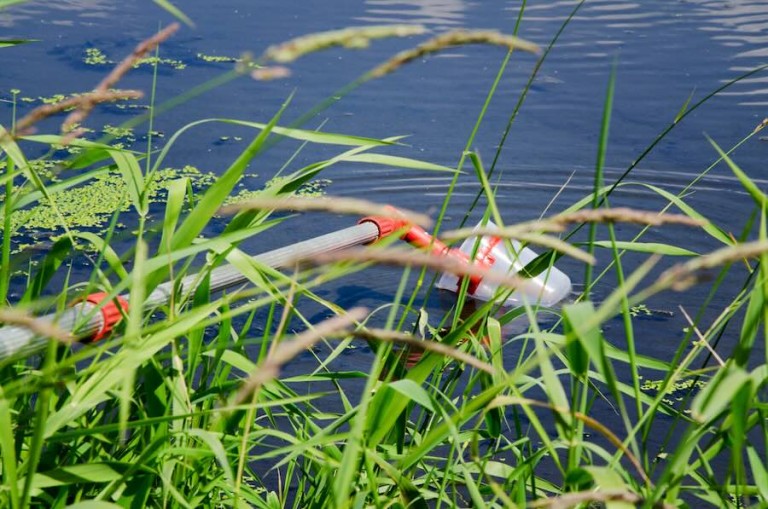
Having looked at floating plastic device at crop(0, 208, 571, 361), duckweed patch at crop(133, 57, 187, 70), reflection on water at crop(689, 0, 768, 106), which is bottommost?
duckweed patch at crop(133, 57, 187, 70)

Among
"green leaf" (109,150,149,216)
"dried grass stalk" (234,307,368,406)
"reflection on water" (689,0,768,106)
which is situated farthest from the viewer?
"reflection on water" (689,0,768,106)

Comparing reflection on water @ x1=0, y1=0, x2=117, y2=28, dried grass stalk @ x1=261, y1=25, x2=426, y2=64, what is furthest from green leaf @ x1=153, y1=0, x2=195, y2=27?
reflection on water @ x1=0, y1=0, x2=117, y2=28

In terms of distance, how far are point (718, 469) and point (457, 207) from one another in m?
1.62

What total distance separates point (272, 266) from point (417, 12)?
4285 millimetres

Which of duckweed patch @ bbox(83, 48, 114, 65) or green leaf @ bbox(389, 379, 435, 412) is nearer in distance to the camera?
green leaf @ bbox(389, 379, 435, 412)

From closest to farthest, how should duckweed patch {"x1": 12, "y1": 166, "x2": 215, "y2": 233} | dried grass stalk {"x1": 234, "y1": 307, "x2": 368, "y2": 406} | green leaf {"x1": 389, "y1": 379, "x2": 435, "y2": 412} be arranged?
dried grass stalk {"x1": 234, "y1": 307, "x2": 368, "y2": 406}, green leaf {"x1": 389, "y1": 379, "x2": 435, "y2": 412}, duckweed patch {"x1": 12, "y1": 166, "x2": 215, "y2": 233}

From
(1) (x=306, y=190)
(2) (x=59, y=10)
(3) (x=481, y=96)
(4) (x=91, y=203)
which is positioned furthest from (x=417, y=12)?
(4) (x=91, y=203)

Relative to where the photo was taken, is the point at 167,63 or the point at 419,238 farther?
the point at 167,63

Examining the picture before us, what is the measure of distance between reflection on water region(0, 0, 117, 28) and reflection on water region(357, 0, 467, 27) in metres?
1.55

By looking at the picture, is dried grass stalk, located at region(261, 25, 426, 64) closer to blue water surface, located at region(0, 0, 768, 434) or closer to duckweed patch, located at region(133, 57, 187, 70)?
blue water surface, located at region(0, 0, 768, 434)

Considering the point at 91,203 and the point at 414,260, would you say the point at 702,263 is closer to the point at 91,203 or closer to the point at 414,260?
the point at 414,260

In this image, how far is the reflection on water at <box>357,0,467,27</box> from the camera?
17.4 ft

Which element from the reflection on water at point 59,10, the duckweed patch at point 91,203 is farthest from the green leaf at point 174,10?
the reflection on water at point 59,10

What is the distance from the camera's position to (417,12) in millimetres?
5547
